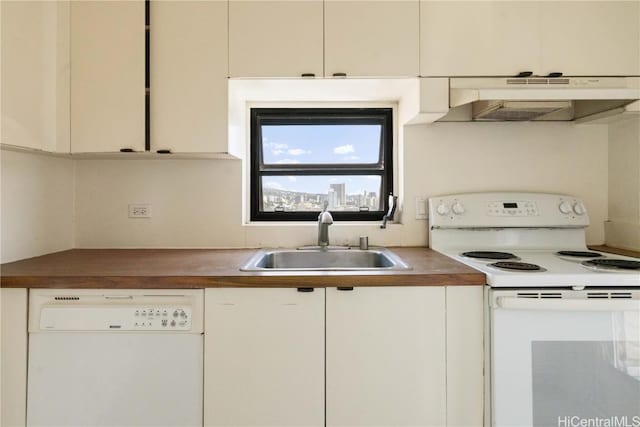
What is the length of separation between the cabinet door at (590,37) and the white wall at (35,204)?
8.22ft

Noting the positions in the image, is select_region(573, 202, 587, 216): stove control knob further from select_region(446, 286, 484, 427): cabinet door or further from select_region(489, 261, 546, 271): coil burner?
select_region(446, 286, 484, 427): cabinet door

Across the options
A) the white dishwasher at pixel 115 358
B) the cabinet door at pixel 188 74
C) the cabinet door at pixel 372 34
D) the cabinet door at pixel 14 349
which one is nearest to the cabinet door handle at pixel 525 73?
the cabinet door at pixel 372 34

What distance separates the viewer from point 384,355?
122cm

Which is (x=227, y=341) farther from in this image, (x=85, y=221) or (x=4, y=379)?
(x=85, y=221)

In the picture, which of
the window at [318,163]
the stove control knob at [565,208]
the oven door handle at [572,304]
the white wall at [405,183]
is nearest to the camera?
the oven door handle at [572,304]

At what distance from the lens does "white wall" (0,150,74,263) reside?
1500mm

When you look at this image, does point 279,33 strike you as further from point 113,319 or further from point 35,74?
point 113,319

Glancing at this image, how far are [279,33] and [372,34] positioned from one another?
1.45 ft

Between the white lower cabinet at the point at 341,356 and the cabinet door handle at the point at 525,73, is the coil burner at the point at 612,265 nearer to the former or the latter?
the white lower cabinet at the point at 341,356

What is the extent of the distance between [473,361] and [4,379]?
1737 mm

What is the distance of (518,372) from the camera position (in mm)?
1185

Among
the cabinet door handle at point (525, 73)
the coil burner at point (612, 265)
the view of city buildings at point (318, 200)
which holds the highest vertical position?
the cabinet door handle at point (525, 73)

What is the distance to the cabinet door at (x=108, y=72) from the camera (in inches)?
62.1

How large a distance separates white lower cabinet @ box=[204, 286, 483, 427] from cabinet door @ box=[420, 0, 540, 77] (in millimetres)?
1070
